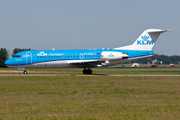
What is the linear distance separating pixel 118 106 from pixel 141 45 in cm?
2949

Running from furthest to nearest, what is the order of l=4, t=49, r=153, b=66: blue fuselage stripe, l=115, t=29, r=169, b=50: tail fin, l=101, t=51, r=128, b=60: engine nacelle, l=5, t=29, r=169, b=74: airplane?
l=115, t=29, r=169, b=50: tail fin
l=4, t=49, r=153, b=66: blue fuselage stripe
l=5, t=29, r=169, b=74: airplane
l=101, t=51, r=128, b=60: engine nacelle

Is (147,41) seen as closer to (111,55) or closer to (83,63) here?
(111,55)

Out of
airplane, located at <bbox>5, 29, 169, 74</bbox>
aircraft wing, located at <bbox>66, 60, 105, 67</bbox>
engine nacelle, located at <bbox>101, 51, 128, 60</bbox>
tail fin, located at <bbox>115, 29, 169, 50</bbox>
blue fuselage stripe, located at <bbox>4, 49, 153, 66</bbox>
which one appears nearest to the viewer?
aircraft wing, located at <bbox>66, 60, 105, 67</bbox>

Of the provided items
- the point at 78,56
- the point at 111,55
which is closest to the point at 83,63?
the point at 78,56

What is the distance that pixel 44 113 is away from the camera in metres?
9.70

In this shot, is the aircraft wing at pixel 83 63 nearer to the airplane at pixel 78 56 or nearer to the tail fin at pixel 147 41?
the airplane at pixel 78 56

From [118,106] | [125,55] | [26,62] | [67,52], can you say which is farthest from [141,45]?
[118,106]

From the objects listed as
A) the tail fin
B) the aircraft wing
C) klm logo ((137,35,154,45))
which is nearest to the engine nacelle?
the aircraft wing

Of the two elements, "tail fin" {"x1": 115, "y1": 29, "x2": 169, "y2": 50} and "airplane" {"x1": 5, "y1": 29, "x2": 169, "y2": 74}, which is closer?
"airplane" {"x1": 5, "y1": 29, "x2": 169, "y2": 74}

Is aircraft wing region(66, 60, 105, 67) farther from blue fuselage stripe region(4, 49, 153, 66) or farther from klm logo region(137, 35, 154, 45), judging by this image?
klm logo region(137, 35, 154, 45)

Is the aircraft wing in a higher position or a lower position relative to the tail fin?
lower

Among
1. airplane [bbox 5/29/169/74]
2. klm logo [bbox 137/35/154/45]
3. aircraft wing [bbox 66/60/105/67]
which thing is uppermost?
klm logo [bbox 137/35/154/45]

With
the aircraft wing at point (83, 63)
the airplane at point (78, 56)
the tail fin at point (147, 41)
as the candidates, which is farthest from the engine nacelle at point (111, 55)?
the tail fin at point (147, 41)

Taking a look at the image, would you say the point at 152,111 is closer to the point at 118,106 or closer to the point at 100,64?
the point at 118,106
